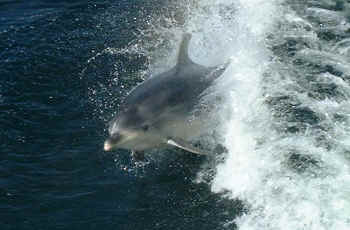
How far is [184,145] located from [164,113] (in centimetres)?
101

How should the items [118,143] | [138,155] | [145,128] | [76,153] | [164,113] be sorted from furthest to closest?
[76,153]
[164,113]
[138,155]
[145,128]
[118,143]

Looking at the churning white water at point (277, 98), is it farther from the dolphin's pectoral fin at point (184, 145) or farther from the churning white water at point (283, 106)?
the dolphin's pectoral fin at point (184, 145)

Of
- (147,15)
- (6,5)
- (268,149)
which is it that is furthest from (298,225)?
(6,5)

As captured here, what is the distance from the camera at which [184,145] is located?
14219 millimetres

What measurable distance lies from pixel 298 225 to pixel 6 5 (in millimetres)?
17430

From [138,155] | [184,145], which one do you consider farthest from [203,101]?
[138,155]

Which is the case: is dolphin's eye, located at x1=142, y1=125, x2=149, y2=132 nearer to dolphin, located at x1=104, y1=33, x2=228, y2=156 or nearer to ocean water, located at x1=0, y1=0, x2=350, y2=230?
dolphin, located at x1=104, y1=33, x2=228, y2=156

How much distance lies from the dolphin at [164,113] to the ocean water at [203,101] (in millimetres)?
780

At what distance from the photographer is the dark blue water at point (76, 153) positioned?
13625mm

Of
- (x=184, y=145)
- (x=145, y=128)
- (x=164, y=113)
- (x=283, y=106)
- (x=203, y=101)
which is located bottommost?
(x=283, y=106)

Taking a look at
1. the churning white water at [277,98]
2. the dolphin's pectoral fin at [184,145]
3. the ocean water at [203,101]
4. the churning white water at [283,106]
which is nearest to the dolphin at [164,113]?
the dolphin's pectoral fin at [184,145]

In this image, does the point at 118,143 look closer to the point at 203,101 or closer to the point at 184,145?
the point at 184,145

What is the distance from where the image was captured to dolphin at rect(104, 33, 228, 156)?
1394cm

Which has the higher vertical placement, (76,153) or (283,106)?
(283,106)
